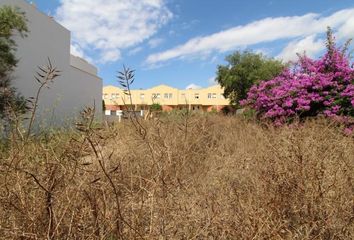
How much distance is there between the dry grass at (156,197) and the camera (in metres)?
2.53

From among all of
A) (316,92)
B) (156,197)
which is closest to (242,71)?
(316,92)

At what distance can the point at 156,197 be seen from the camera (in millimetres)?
3086

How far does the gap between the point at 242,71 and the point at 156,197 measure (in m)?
37.5

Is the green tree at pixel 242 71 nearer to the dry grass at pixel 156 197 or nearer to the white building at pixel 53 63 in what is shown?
the white building at pixel 53 63

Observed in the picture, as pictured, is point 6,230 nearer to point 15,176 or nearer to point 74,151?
point 15,176

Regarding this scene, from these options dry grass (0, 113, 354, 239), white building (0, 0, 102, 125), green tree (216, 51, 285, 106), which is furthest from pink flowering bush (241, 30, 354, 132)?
green tree (216, 51, 285, 106)

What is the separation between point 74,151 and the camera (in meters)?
2.56

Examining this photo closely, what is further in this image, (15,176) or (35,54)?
(35,54)

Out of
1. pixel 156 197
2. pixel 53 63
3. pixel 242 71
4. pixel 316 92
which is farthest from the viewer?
pixel 242 71

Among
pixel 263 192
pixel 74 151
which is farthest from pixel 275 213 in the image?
pixel 74 151

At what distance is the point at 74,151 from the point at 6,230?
2.28 feet

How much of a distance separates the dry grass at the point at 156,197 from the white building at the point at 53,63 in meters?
12.7

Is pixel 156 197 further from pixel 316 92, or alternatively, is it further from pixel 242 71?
pixel 242 71

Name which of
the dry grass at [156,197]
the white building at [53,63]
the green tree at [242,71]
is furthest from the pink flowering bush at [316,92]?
the green tree at [242,71]
